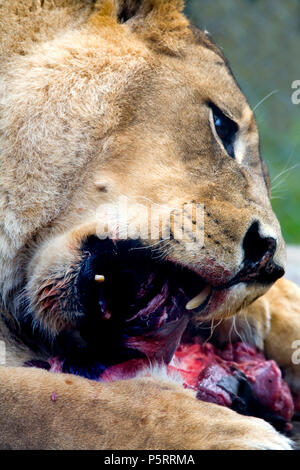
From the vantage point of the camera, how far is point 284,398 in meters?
2.40

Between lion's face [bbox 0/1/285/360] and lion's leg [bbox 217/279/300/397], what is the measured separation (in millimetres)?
484

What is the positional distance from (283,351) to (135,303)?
0.71 metres

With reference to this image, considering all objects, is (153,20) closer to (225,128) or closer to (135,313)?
(225,128)

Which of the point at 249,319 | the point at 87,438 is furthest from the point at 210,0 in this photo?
the point at 87,438

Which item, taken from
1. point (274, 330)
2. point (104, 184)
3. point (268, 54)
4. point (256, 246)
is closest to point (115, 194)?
point (104, 184)

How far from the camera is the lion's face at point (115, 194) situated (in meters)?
2.13

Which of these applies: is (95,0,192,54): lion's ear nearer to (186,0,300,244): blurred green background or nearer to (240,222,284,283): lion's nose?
(240,222,284,283): lion's nose

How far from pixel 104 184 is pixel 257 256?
0.50 meters

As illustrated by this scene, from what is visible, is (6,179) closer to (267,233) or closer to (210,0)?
(267,233)

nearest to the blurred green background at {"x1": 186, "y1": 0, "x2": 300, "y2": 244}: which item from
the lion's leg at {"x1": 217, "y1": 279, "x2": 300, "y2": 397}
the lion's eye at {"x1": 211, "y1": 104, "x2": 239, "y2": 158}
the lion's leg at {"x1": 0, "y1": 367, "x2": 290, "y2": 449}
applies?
the lion's leg at {"x1": 217, "y1": 279, "x2": 300, "y2": 397}

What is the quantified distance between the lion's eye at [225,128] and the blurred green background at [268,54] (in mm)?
4399

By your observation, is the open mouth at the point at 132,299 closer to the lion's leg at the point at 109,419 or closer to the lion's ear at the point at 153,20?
the lion's leg at the point at 109,419

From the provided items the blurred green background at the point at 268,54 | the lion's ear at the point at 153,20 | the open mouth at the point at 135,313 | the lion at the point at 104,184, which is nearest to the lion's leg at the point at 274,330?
the open mouth at the point at 135,313

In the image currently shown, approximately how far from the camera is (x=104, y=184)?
2.19 metres
